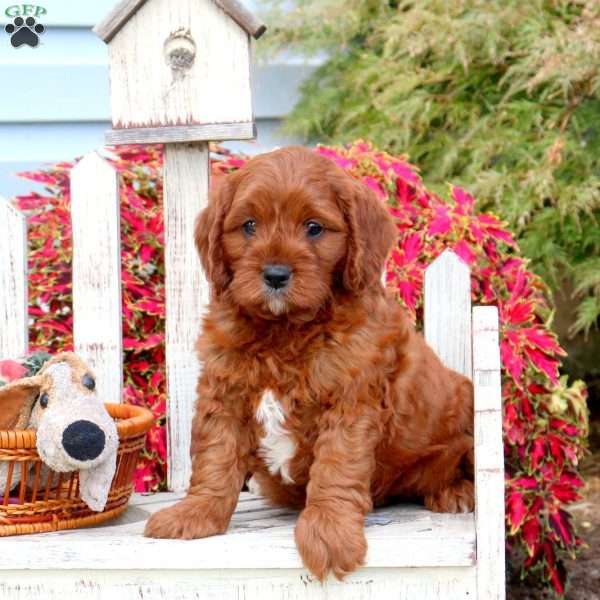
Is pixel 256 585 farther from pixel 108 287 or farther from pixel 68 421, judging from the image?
pixel 108 287

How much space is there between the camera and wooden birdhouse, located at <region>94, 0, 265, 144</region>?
3631mm

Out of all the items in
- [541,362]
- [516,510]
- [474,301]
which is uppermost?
[474,301]

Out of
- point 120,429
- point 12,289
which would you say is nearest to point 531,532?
point 120,429

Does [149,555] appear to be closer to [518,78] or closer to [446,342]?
[446,342]

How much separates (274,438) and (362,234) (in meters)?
0.61

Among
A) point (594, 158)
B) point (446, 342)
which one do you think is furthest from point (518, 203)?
point (446, 342)

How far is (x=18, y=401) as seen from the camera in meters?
3.13

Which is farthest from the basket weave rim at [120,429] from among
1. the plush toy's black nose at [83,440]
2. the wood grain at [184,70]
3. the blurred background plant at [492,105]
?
the blurred background plant at [492,105]

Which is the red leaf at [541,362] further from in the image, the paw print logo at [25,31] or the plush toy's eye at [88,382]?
the paw print logo at [25,31]

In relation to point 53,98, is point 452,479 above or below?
below

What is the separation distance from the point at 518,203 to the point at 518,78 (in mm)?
716

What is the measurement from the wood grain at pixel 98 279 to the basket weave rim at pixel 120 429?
0.19 metres

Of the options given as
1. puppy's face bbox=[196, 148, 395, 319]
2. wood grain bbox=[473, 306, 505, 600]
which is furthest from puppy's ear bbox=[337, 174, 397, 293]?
wood grain bbox=[473, 306, 505, 600]

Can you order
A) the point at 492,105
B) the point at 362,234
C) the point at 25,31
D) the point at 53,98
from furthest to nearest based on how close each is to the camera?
the point at 53,98
the point at 492,105
the point at 25,31
the point at 362,234
